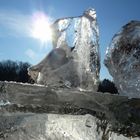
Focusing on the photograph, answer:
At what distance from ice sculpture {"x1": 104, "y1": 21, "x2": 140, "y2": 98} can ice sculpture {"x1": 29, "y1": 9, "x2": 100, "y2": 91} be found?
0.35m

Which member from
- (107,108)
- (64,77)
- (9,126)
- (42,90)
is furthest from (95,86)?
(9,126)

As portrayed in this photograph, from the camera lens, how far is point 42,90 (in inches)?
79.0

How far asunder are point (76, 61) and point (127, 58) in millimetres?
601

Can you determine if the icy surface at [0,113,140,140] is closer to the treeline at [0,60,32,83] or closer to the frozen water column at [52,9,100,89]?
the frozen water column at [52,9,100,89]

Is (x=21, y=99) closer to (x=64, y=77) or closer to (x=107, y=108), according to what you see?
(x=107, y=108)

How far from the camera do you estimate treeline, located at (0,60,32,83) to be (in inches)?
2494

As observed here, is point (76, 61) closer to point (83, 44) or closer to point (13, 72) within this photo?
point (83, 44)

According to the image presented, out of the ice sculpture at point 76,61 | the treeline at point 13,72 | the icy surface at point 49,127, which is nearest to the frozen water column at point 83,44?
the ice sculpture at point 76,61

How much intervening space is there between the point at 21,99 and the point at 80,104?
0.37 meters

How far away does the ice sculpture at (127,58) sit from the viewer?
10.9ft

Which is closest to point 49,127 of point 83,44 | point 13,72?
point 83,44

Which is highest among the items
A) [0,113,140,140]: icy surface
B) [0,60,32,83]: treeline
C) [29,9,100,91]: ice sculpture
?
[0,60,32,83]: treeline

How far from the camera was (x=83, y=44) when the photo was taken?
14.3 feet

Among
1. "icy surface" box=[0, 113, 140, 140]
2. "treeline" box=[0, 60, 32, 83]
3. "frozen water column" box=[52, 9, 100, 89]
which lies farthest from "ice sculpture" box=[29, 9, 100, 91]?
"treeline" box=[0, 60, 32, 83]
